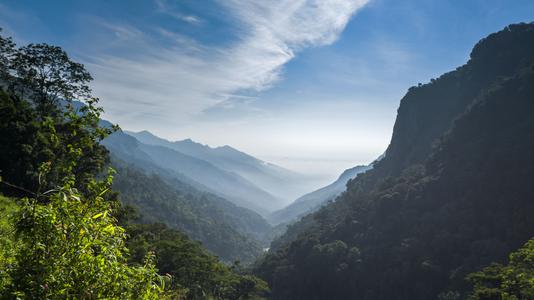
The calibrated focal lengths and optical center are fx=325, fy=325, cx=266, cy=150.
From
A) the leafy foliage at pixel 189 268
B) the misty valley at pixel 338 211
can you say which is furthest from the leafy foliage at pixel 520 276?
the leafy foliage at pixel 189 268

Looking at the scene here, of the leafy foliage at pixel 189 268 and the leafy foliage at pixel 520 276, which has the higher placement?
the leafy foliage at pixel 520 276

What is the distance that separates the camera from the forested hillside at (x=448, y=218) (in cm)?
4766

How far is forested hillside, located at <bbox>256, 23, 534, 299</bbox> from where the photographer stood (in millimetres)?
47656

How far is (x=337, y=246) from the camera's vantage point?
61188mm

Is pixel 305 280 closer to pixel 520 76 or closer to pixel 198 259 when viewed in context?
pixel 198 259

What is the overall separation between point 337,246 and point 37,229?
2436 inches

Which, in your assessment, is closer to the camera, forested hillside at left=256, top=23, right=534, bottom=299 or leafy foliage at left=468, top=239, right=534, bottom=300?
leafy foliage at left=468, top=239, right=534, bottom=300

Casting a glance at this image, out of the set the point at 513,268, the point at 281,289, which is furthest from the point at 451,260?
the point at 513,268

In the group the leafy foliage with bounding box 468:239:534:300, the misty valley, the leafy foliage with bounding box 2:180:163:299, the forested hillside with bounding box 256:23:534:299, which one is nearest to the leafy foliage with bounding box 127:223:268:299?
the misty valley

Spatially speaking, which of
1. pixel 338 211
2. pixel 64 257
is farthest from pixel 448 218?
pixel 64 257

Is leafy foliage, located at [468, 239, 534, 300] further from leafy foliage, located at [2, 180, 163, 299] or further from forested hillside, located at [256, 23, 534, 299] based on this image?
forested hillside, located at [256, 23, 534, 299]

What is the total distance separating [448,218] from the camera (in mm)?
54438

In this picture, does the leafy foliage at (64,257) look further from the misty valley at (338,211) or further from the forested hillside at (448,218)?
the forested hillside at (448,218)

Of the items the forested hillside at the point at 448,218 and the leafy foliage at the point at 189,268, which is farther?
the forested hillside at the point at 448,218
